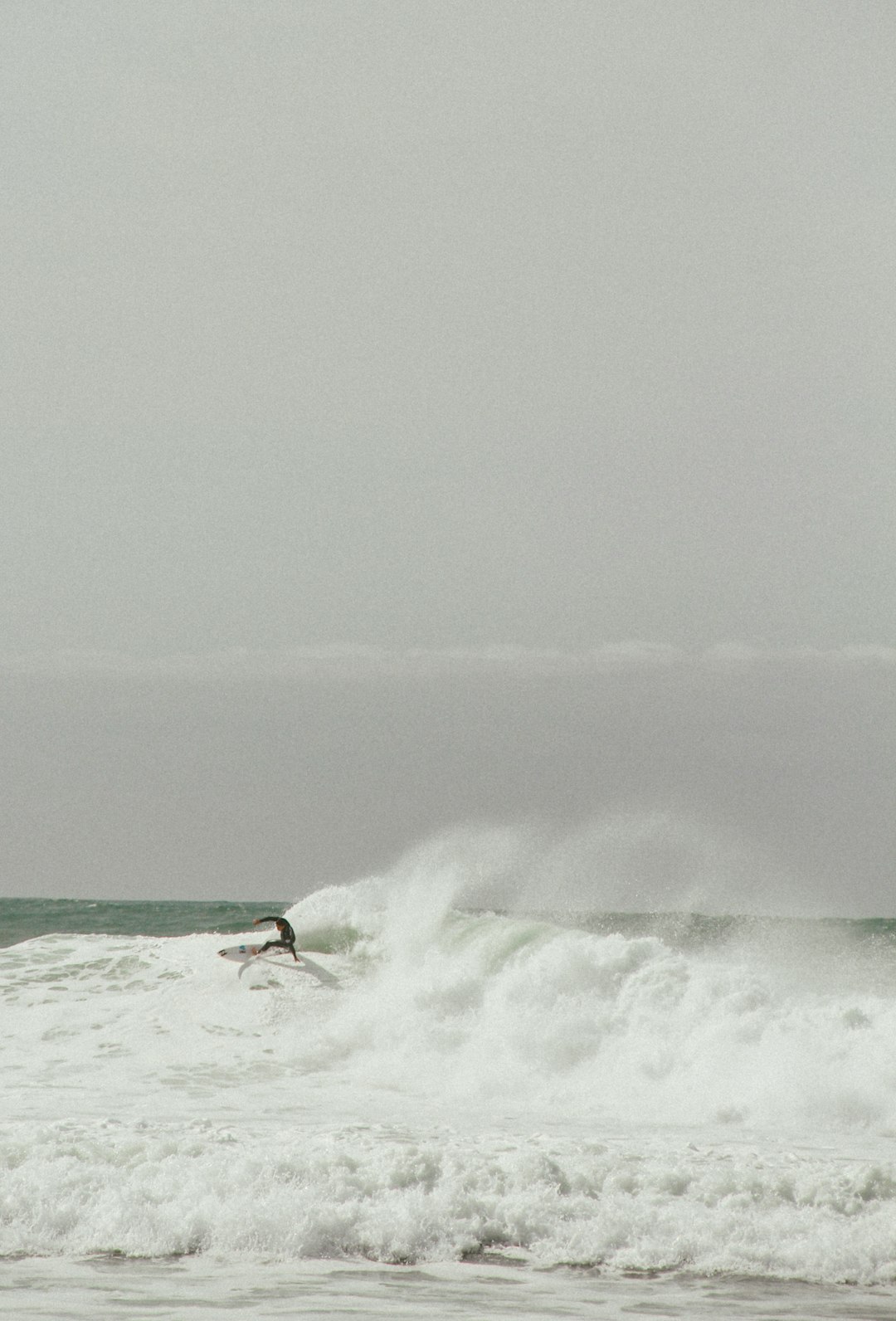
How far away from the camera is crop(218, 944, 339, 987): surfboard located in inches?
749

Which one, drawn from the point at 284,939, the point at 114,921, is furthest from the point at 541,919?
the point at 114,921

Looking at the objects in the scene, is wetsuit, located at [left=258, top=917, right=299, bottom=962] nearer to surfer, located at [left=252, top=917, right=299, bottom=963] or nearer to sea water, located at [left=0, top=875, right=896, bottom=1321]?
surfer, located at [left=252, top=917, right=299, bottom=963]

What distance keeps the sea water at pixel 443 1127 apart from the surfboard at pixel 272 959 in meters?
0.19

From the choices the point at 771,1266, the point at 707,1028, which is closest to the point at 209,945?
the point at 707,1028

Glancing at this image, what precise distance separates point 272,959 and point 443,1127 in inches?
308

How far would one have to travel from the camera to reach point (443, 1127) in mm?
12102

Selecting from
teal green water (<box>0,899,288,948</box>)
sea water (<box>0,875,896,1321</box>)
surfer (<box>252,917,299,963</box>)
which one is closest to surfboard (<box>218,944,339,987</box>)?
surfer (<box>252,917,299,963</box>)

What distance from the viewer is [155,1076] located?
47.3ft

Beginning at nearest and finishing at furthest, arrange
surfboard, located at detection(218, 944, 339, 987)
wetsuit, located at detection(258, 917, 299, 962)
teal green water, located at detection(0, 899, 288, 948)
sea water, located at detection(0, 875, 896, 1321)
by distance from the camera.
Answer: sea water, located at detection(0, 875, 896, 1321)
surfboard, located at detection(218, 944, 339, 987)
wetsuit, located at detection(258, 917, 299, 962)
teal green water, located at detection(0, 899, 288, 948)

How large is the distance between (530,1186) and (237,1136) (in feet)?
9.51

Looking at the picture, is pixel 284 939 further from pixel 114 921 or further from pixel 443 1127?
pixel 114 921

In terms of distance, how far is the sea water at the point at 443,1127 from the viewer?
880 centimetres

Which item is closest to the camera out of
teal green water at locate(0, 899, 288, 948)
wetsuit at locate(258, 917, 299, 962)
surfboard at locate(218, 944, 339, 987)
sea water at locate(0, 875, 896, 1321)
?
sea water at locate(0, 875, 896, 1321)

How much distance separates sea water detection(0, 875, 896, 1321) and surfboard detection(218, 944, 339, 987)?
19 centimetres
